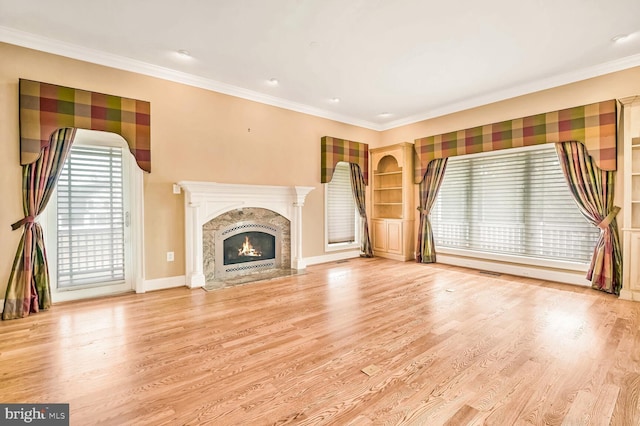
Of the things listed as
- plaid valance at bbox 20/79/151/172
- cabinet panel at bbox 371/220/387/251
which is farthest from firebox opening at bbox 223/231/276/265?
cabinet panel at bbox 371/220/387/251

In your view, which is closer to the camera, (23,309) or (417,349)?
(417,349)

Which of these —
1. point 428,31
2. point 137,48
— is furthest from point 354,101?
point 137,48

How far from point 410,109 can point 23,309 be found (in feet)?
20.8

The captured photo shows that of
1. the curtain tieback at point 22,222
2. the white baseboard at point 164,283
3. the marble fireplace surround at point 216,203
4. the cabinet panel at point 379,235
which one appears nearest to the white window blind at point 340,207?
the cabinet panel at point 379,235

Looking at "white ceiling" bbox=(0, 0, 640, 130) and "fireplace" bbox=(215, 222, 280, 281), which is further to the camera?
"fireplace" bbox=(215, 222, 280, 281)

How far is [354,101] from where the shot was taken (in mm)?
5293

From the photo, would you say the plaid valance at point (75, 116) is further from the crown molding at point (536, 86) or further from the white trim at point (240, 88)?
the crown molding at point (536, 86)

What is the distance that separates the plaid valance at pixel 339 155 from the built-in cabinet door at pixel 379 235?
96cm

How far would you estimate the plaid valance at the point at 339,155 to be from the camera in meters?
5.82

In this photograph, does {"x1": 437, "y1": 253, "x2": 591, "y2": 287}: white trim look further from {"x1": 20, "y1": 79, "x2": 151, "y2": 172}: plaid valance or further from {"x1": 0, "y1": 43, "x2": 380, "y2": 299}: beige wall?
{"x1": 20, "y1": 79, "x2": 151, "y2": 172}: plaid valance

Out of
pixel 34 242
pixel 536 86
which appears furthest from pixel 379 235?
pixel 34 242

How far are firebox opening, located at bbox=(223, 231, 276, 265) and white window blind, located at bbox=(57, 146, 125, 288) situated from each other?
143 cm

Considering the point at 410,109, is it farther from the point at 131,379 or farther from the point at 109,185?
the point at 131,379

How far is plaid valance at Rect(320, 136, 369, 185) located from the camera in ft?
19.1
